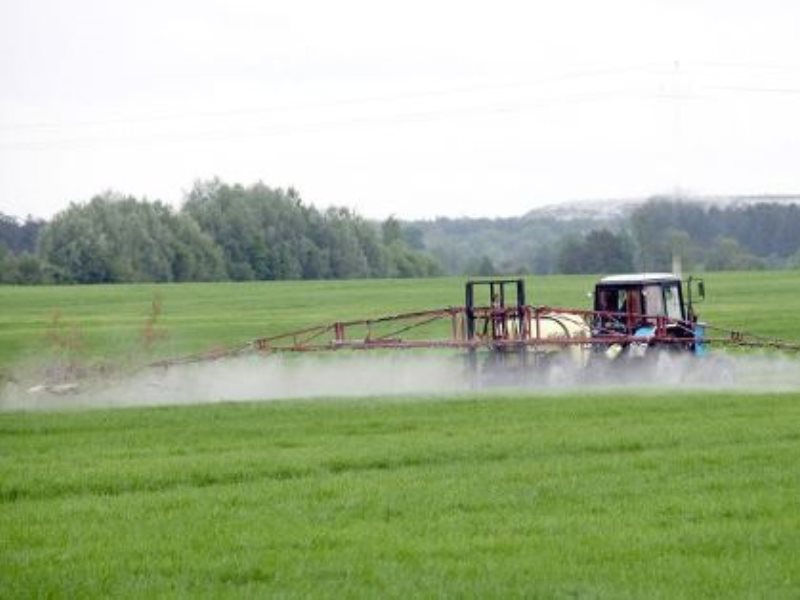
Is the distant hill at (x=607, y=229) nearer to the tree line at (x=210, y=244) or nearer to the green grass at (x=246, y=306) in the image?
the green grass at (x=246, y=306)

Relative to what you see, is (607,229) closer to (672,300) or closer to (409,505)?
(672,300)

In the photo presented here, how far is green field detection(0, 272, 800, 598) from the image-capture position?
13.5m

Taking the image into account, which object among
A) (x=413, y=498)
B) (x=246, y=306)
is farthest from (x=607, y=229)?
(x=413, y=498)

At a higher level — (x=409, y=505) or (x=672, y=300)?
(x=672, y=300)

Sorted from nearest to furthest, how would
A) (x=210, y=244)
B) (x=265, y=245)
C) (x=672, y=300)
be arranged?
(x=672, y=300), (x=210, y=244), (x=265, y=245)

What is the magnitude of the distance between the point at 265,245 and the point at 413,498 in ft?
291

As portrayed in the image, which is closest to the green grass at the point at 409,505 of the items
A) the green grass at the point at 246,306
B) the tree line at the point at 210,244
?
the green grass at the point at 246,306

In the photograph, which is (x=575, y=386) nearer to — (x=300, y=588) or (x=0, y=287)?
(x=300, y=588)

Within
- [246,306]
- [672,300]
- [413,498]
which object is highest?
[672,300]

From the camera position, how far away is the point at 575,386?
32.3 m

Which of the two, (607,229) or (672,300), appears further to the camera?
(607,229)

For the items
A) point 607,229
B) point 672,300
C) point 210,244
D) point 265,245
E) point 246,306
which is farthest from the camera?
point 265,245

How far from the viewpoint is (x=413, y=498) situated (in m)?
17.2

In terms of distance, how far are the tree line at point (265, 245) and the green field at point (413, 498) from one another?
42.5m
